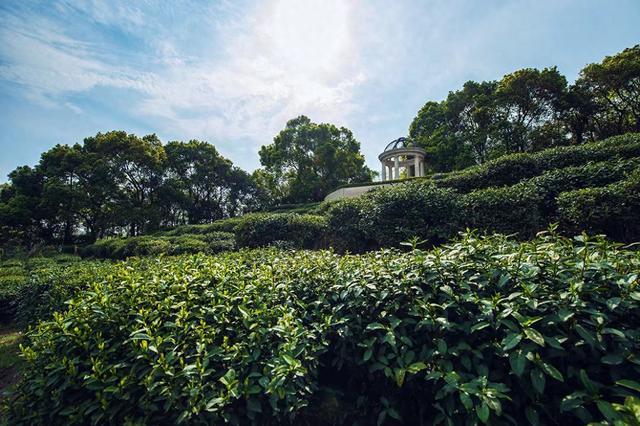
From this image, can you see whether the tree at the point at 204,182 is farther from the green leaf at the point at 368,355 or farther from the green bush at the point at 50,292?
the green leaf at the point at 368,355

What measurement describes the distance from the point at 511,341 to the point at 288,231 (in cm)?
630

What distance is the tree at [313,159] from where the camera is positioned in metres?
29.9

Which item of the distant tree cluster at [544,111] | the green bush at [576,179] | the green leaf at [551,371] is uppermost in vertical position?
the distant tree cluster at [544,111]

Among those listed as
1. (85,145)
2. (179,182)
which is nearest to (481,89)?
(179,182)

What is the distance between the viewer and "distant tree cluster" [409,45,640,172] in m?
18.0

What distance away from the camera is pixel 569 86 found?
19.6 m

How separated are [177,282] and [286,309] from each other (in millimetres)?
1047

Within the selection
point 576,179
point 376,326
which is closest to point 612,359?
point 376,326

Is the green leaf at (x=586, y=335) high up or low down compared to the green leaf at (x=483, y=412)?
up

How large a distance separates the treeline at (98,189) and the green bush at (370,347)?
24.1 metres

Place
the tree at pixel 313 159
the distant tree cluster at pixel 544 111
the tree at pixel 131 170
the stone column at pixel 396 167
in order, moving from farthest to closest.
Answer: the tree at pixel 313 159
the tree at pixel 131 170
the stone column at pixel 396 167
the distant tree cluster at pixel 544 111

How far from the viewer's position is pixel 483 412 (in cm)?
149

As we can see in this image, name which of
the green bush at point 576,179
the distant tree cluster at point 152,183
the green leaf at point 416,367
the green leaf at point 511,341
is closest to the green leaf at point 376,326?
the green leaf at point 416,367

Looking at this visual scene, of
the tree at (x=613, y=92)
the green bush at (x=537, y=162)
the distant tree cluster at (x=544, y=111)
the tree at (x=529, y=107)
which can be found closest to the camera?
the green bush at (x=537, y=162)
